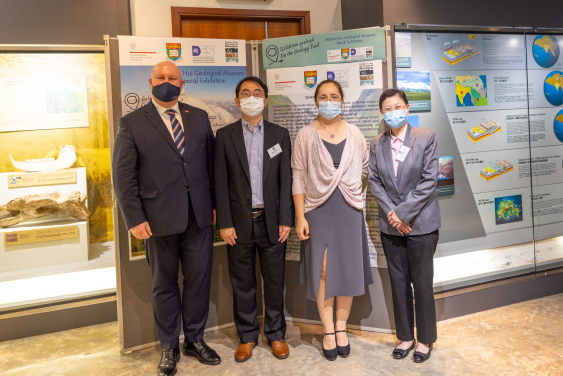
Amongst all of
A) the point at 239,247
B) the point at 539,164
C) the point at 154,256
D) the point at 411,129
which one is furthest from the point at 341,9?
the point at 154,256

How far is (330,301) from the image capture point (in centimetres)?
259

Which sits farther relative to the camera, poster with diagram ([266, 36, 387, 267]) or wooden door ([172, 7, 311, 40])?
wooden door ([172, 7, 311, 40])

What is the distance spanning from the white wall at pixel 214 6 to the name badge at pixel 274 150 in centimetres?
187

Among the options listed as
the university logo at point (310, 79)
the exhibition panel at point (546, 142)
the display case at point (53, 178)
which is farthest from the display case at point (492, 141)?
the display case at point (53, 178)

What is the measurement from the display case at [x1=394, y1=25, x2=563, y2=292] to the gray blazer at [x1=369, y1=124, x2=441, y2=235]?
79cm

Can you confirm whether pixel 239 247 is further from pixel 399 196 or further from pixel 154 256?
pixel 399 196

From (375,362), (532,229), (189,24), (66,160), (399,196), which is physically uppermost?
(189,24)

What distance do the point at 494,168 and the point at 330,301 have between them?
6.81ft

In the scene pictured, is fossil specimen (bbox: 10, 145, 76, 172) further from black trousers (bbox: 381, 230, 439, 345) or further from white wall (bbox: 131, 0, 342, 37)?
black trousers (bbox: 381, 230, 439, 345)

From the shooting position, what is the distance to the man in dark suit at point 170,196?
229 centimetres

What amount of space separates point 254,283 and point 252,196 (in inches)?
24.8

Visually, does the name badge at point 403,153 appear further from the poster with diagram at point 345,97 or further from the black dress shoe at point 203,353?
the black dress shoe at point 203,353

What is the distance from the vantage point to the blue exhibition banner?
278cm

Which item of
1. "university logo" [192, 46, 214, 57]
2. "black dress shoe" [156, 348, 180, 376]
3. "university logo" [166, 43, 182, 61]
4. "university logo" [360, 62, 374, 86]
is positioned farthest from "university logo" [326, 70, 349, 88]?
"black dress shoe" [156, 348, 180, 376]
